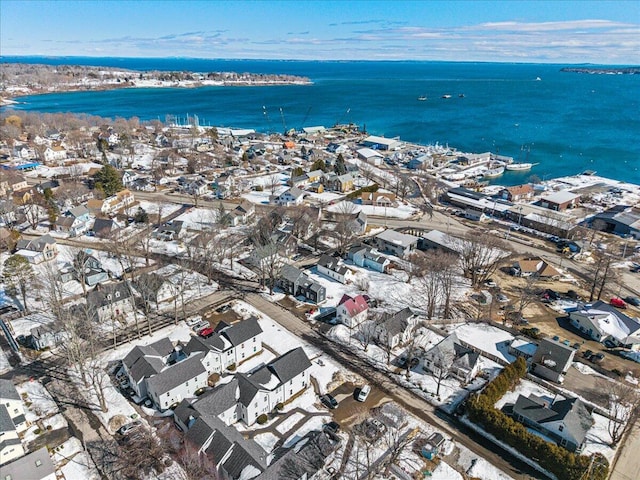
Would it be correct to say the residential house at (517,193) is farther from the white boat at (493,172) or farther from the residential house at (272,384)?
the residential house at (272,384)

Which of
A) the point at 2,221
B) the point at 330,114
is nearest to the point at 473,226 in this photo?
the point at 2,221

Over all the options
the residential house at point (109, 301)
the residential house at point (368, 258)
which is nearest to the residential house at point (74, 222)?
the residential house at point (109, 301)

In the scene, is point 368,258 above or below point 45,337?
below

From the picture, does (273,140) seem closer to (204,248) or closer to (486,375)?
(204,248)

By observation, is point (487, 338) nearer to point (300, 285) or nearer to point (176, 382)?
point (300, 285)

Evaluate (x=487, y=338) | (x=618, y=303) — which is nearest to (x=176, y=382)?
(x=487, y=338)
